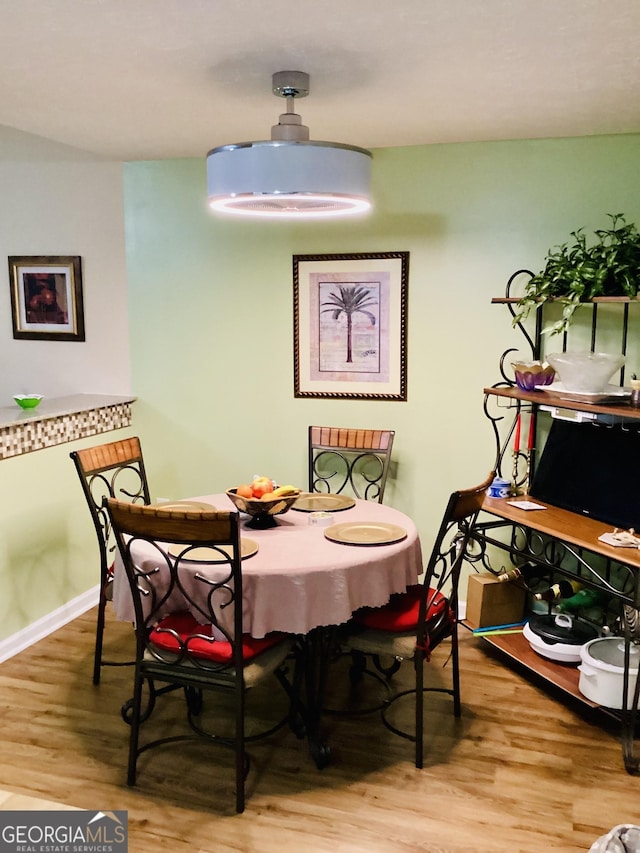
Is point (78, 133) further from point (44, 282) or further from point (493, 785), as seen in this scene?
point (493, 785)

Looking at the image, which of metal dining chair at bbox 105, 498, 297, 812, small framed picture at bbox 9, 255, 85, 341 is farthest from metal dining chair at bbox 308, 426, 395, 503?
small framed picture at bbox 9, 255, 85, 341

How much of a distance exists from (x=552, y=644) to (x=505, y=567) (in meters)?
0.67

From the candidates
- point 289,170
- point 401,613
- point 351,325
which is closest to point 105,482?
point 351,325

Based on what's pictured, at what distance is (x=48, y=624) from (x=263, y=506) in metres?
1.61

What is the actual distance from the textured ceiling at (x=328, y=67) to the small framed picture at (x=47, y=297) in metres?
1.01

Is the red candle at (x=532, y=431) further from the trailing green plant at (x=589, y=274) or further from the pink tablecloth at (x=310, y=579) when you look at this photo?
the pink tablecloth at (x=310, y=579)

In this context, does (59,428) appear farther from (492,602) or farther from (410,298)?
(492,602)

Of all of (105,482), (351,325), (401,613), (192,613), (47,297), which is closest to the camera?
(192,613)

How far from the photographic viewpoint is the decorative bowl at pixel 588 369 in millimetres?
3174

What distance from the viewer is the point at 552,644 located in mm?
3277

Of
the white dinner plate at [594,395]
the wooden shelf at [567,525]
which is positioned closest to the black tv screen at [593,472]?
the wooden shelf at [567,525]

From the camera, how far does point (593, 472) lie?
334cm

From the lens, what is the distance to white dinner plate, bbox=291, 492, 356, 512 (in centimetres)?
323

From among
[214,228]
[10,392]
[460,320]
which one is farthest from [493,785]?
[10,392]
